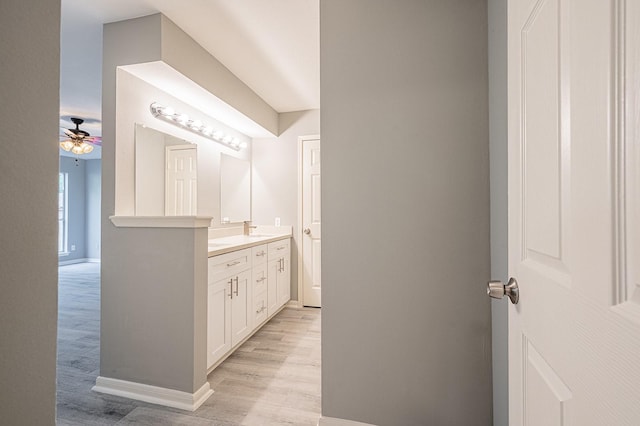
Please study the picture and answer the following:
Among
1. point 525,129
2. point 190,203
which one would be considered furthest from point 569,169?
point 190,203

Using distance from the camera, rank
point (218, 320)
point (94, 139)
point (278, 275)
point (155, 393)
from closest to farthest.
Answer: point (155, 393), point (218, 320), point (278, 275), point (94, 139)

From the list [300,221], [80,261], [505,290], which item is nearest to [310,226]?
[300,221]

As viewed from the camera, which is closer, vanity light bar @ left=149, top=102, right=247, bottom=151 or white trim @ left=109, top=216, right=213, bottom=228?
white trim @ left=109, top=216, right=213, bottom=228

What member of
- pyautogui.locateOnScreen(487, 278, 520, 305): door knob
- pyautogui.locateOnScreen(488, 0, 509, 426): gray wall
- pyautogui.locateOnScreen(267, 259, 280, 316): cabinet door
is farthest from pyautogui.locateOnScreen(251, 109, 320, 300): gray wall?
pyautogui.locateOnScreen(487, 278, 520, 305): door knob

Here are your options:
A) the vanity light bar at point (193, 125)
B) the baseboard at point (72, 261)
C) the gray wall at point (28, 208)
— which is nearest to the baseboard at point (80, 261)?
the baseboard at point (72, 261)

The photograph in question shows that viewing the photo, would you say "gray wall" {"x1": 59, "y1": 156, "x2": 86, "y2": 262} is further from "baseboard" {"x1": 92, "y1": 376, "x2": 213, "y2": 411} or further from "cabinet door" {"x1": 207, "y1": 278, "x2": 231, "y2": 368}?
"cabinet door" {"x1": 207, "y1": 278, "x2": 231, "y2": 368}

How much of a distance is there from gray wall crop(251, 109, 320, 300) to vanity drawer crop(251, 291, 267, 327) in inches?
32.9

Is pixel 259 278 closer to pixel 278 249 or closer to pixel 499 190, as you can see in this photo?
pixel 278 249

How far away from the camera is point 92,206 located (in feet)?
24.1

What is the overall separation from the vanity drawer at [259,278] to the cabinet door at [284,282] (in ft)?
1.35

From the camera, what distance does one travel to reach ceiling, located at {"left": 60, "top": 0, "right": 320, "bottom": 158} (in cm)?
197

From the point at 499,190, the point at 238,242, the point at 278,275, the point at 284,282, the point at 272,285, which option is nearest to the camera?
the point at 499,190

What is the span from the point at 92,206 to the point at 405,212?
27.5ft

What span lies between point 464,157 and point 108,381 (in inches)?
102
